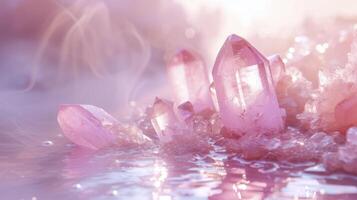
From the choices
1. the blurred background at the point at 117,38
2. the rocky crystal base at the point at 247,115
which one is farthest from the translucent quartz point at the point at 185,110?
the blurred background at the point at 117,38

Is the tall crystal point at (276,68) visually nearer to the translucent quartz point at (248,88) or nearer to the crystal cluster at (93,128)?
the translucent quartz point at (248,88)

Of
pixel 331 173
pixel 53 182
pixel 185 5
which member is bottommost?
pixel 331 173

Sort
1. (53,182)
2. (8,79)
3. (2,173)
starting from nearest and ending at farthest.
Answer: (53,182), (2,173), (8,79)

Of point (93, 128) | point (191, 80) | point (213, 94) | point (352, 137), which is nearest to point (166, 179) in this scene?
point (352, 137)

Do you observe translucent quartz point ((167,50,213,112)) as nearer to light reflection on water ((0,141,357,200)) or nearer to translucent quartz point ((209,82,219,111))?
translucent quartz point ((209,82,219,111))

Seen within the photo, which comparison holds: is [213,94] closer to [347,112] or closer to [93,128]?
[93,128]

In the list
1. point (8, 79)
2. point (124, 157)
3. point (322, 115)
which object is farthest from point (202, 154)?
point (8, 79)

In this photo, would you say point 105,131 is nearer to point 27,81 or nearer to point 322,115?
point 322,115
